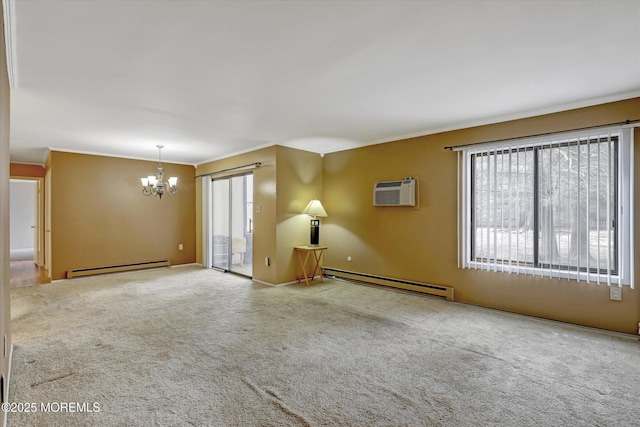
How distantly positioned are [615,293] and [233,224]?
5.84m

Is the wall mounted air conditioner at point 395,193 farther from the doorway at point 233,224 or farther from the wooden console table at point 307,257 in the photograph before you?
the doorway at point 233,224

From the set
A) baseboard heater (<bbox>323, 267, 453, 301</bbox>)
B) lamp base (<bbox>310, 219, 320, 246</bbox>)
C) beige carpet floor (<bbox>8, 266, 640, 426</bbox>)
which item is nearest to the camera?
beige carpet floor (<bbox>8, 266, 640, 426</bbox>)

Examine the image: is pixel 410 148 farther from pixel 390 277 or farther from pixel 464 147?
pixel 390 277

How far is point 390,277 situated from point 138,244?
5170mm

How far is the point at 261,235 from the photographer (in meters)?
5.72

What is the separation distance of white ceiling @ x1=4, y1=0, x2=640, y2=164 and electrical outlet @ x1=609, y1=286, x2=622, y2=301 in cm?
194

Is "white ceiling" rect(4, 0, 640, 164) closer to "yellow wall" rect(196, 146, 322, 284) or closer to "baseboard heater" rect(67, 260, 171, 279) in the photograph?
"yellow wall" rect(196, 146, 322, 284)

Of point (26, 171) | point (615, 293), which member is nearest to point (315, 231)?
point (615, 293)

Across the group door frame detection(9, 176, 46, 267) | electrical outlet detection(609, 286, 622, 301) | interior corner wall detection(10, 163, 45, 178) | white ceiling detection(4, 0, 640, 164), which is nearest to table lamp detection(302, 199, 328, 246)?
Answer: white ceiling detection(4, 0, 640, 164)

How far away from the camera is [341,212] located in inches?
232

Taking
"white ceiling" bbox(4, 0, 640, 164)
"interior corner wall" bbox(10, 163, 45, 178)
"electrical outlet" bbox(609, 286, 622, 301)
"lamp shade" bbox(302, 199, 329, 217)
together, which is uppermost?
"white ceiling" bbox(4, 0, 640, 164)

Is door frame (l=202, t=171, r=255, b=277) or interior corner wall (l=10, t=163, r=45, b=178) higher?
interior corner wall (l=10, t=163, r=45, b=178)

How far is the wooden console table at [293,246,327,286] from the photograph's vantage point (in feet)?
18.1

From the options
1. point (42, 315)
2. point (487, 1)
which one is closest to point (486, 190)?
point (487, 1)
